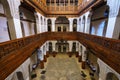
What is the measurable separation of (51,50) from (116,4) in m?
11.7

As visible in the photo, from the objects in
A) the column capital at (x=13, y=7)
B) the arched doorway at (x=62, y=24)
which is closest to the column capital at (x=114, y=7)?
the column capital at (x=13, y=7)

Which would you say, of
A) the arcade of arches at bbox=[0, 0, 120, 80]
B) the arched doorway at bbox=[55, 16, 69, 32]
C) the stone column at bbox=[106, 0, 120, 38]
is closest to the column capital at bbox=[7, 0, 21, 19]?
the arcade of arches at bbox=[0, 0, 120, 80]

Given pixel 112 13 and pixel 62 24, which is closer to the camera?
pixel 112 13

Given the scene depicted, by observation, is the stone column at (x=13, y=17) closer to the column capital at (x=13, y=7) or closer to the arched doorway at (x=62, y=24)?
the column capital at (x=13, y=7)

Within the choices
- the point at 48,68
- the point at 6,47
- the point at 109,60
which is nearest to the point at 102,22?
the point at 109,60

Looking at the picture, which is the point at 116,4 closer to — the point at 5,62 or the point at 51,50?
the point at 5,62

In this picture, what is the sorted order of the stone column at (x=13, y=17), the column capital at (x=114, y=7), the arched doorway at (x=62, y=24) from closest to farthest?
the column capital at (x=114, y=7) < the stone column at (x=13, y=17) < the arched doorway at (x=62, y=24)

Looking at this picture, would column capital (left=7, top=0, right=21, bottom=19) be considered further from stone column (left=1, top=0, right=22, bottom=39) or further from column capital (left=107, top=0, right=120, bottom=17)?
column capital (left=107, top=0, right=120, bottom=17)

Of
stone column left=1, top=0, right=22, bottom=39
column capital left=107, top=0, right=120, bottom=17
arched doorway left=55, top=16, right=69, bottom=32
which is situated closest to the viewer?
column capital left=107, top=0, right=120, bottom=17

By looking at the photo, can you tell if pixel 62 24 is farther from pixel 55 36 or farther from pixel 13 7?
pixel 13 7

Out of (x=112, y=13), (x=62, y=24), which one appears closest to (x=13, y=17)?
(x=112, y=13)

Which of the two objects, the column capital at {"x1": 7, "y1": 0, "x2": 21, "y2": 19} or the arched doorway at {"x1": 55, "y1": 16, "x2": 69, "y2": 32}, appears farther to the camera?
the arched doorway at {"x1": 55, "y1": 16, "x2": 69, "y2": 32}

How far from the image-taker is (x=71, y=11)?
14117 mm

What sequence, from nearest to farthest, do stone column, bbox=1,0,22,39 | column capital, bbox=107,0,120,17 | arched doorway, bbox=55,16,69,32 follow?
column capital, bbox=107,0,120,17, stone column, bbox=1,0,22,39, arched doorway, bbox=55,16,69,32
